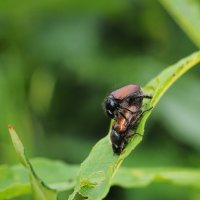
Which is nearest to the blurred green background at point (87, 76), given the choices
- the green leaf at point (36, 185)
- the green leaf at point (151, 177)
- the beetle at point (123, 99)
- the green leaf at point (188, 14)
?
the green leaf at point (151, 177)

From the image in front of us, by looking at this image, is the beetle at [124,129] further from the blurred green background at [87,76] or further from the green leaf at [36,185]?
Result: the blurred green background at [87,76]

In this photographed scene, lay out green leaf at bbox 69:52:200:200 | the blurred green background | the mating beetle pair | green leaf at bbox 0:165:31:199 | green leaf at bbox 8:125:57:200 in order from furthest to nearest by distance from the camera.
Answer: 1. the blurred green background
2. the mating beetle pair
3. green leaf at bbox 0:165:31:199
4. green leaf at bbox 69:52:200:200
5. green leaf at bbox 8:125:57:200

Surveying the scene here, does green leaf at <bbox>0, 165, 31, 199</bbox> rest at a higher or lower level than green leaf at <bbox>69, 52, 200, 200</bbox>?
higher

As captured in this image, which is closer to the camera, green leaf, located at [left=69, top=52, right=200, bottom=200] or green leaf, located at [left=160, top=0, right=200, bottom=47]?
green leaf, located at [left=69, top=52, right=200, bottom=200]

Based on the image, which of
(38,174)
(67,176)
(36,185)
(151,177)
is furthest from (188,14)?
(36,185)

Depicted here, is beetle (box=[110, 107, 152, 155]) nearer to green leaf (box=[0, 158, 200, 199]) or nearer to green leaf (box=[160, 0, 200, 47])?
green leaf (box=[0, 158, 200, 199])

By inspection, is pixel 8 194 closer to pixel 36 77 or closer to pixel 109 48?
pixel 36 77

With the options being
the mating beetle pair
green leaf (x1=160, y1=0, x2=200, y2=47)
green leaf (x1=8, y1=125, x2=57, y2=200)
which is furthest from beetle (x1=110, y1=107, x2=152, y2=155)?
green leaf (x1=160, y1=0, x2=200, y2=47)

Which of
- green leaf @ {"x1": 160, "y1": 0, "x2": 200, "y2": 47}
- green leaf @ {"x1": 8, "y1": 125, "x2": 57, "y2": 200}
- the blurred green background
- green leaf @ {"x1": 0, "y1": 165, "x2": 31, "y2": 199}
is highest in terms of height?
green leaf @ {"x1": 8, "y1": 125, "x2": 57, "y2": 200}
